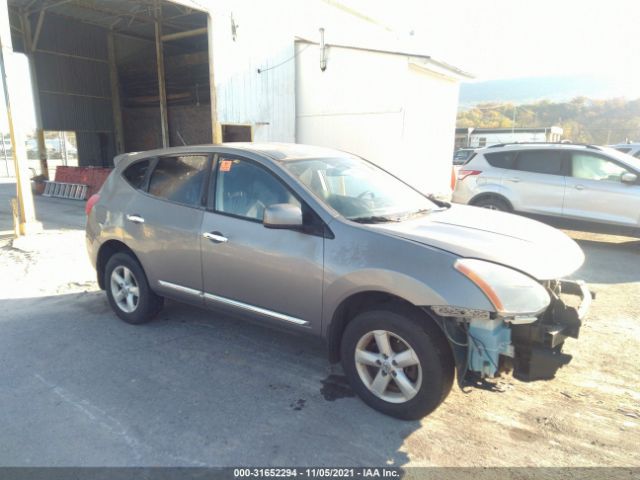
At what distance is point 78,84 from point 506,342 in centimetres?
2098

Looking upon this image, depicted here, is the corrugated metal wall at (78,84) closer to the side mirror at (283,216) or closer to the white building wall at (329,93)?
the white building wall at (329,93)

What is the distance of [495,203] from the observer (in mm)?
8758

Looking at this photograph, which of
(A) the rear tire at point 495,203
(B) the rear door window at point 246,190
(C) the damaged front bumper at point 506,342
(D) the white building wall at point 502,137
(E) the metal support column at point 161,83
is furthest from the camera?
(D) the white building wall at point 502,137

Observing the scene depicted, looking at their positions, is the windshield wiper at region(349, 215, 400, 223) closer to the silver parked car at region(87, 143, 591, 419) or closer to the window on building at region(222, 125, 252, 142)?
the silver parked car at region(87, 143, 591, 419)

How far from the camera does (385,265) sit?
2.91 meters

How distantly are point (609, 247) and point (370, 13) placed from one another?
47.2 feet

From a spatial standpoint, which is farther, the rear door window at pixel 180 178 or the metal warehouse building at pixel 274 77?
the metal warehouse building at pixel 274 77

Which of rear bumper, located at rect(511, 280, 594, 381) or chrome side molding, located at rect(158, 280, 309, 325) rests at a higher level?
rear bumper, located at rect(511, 280, 594, 381)

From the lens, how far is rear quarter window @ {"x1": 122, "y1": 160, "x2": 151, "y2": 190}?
4535 mm

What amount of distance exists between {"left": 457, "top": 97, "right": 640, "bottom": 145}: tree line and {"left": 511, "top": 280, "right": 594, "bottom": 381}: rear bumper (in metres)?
75.5

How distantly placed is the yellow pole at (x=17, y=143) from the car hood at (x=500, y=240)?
320 inches

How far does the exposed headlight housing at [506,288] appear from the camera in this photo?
264 centimetres

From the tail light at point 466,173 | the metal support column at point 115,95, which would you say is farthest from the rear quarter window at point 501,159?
the metal support column at point 115,95

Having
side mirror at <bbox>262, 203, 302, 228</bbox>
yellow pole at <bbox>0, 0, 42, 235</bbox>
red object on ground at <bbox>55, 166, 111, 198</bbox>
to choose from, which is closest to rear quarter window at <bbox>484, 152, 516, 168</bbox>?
side mirror at <bbox>262, 203, 302, 228</bbox>
